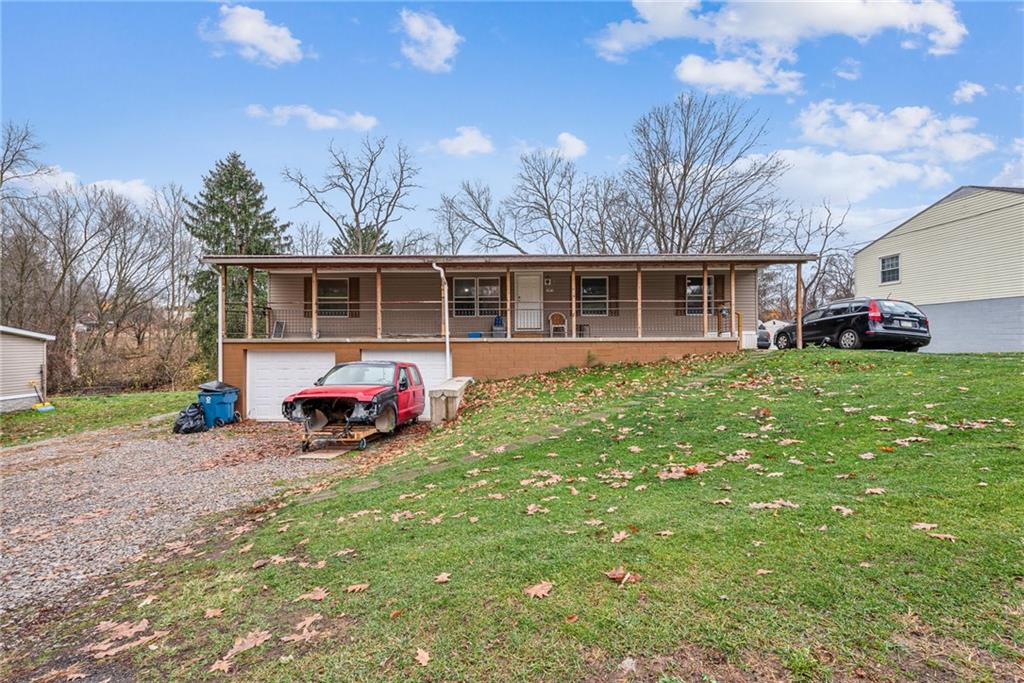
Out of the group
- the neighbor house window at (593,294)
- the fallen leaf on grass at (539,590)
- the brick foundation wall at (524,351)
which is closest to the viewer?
the fallen leaf on grass at (539,590)

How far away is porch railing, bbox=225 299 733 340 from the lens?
16359 millimetres

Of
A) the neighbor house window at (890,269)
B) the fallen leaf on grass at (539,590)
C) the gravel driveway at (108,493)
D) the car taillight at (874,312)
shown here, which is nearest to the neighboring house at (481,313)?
the car taillight at (874,312)

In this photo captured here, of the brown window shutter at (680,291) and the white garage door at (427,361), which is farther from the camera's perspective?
the brown window shutter at (680,291)

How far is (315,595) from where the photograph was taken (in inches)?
129

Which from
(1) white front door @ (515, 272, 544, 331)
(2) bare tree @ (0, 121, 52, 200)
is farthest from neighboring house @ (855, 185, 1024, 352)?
(2) bare tree @ (0, 121, 52, 200)

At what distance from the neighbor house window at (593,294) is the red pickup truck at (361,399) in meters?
7.26

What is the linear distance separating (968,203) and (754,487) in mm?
20560

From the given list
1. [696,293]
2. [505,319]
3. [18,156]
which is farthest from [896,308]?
[18,156]

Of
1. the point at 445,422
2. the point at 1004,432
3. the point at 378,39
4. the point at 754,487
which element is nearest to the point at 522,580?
the point at 754,487

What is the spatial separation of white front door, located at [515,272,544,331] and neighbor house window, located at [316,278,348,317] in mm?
5994

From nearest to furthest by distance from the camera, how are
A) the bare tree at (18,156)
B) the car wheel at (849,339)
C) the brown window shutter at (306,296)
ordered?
the car wheel at (849,339), the brown window shutter at (306,296), the bare tree at (18,156)

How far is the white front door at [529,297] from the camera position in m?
16.7

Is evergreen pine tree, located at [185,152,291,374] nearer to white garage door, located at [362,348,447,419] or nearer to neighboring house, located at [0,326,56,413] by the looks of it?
neighboring house, located at [0,326,56,413]

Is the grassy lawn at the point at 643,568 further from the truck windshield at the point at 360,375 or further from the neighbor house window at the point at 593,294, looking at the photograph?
the neighbor house window at the point at 593,294
